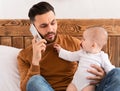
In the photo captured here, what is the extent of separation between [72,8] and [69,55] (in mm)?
530

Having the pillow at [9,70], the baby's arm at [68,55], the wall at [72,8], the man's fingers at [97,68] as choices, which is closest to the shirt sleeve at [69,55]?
the baby's arm at [68,55]

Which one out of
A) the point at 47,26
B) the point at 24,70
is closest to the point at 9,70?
the point at 24,70

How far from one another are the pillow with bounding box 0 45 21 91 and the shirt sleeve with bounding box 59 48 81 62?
344mm

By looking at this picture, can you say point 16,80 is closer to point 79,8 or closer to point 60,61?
point 60,61

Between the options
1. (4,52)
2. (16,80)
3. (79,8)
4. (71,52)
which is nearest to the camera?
(71,52)

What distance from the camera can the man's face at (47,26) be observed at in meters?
1.45

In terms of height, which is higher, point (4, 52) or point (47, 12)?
point (47, 12)

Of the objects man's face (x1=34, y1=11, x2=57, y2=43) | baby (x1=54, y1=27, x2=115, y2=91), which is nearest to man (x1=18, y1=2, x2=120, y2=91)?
man's face (x1=34, y1=11, x2=57, y2=43)

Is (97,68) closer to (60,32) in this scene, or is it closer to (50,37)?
(50,37)

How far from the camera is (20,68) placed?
1528 millimetres

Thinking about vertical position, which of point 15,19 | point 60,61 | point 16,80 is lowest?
point 16,80

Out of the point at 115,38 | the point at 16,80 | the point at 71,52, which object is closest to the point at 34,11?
the point at 71,52

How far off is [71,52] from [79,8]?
0.50 metres

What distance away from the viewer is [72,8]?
1.84 meters
